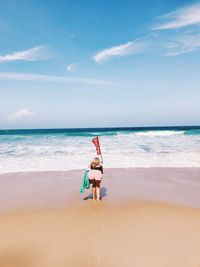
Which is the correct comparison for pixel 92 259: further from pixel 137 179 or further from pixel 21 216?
pixel 137 179

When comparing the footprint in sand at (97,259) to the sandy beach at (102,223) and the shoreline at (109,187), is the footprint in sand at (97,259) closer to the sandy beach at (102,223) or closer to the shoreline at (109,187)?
the sandy beach at (102,223)

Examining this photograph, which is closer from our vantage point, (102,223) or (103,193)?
(102,223)

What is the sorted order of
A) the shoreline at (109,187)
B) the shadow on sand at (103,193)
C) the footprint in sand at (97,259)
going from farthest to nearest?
the shadow on sand at (103,193) → the shoreline at (109,187) → the footprint in sand at (97,259)

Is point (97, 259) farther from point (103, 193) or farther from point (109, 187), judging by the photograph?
point (109, 187)

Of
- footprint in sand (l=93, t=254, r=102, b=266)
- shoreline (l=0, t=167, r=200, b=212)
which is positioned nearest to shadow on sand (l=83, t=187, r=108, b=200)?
shoreline (l=0, t=167, r=200, b=212)

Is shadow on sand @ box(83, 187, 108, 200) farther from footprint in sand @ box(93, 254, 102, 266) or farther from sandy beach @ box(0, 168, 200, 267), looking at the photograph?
footprint in sand @ box(93, 254, 102, 266)

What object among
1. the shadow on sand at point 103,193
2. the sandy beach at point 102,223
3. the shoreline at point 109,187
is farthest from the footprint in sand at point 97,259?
the shadow on sand at point 103,193

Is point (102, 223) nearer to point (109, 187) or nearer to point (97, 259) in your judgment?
point (97, 259)

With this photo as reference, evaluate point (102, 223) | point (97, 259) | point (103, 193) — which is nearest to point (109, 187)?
point (103, 193)

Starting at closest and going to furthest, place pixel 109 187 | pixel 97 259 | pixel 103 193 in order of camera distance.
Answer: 1. pixel 97 259
2. pixel 103 193
3. pixel 109 187

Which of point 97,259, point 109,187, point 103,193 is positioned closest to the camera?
point 97,259

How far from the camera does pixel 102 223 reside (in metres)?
6.75

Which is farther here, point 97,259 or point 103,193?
point 103,193

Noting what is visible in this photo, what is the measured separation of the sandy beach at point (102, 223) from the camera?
16.7 ft
